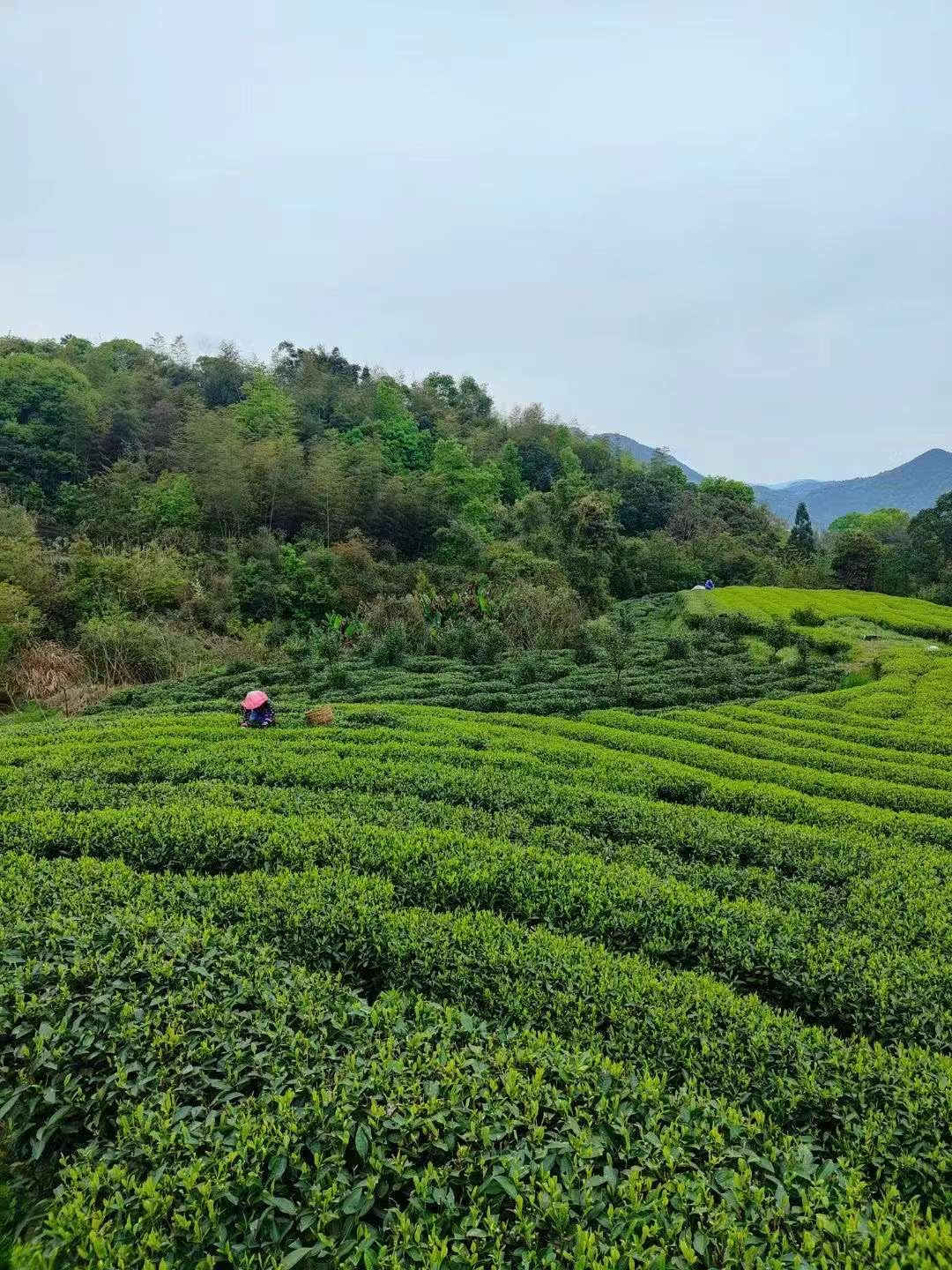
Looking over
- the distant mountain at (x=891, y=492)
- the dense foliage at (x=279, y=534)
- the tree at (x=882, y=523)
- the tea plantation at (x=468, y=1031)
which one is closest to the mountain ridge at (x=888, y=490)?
the distant mountain at (x=891, y=492)

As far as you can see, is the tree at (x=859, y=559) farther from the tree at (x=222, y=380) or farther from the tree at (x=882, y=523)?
the tree at (x=222, y=380)

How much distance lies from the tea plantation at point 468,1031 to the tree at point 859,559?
110 ft

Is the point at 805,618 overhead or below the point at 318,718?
overhead

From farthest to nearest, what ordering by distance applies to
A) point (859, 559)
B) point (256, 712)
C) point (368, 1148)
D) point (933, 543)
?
1. point (859, 559)
2. point (933, 543)
3. point (256, 712)
4. point (368, 1148)

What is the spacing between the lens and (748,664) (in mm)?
15859

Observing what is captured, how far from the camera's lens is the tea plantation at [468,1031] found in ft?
7.02

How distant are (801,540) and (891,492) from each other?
549 ft

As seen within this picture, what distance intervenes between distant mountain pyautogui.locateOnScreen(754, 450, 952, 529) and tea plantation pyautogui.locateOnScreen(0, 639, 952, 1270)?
6969 inches

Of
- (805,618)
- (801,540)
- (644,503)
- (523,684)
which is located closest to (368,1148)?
(523,684)

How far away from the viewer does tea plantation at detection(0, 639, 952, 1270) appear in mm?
2141

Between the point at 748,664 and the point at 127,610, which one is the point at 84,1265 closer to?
the point at 748,664

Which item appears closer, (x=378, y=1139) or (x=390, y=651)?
(x=378, y=1139)

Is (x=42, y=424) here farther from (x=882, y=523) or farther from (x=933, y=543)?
(x=882, y=523)

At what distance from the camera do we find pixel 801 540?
43.6 m
